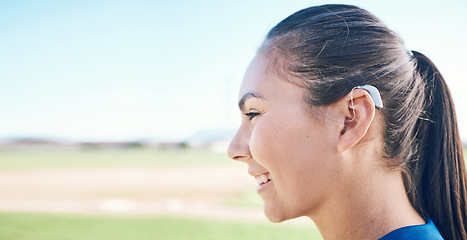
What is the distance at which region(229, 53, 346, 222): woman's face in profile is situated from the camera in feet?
4.18

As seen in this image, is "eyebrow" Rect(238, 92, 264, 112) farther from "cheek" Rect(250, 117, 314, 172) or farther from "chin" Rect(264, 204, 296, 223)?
"chin" Rect(264, 204, 296, 223)

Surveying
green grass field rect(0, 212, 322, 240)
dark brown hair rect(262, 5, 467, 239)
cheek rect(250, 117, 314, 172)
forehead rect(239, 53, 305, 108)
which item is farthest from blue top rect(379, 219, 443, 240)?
green grass field rect(0, 212, 322, 240)

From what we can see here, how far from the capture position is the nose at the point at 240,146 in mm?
1453

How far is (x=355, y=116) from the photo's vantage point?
1.25 meters

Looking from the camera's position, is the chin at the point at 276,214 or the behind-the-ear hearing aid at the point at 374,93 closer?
the behind-the-ear hearing aid at the point at 374,93

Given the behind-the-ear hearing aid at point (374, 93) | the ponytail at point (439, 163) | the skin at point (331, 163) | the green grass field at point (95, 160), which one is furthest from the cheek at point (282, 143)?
the green grass field at point (95, 160)

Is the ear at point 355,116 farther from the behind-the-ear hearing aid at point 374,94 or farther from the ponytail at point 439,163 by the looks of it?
the ponytail at point 439,163

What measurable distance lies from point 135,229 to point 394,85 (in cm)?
644

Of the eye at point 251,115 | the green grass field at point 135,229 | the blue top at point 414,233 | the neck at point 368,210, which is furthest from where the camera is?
the green grass field at point 135,229

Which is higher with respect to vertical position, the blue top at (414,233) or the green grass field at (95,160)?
the green grass field at (95,160)

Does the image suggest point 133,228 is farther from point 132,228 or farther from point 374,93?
point 374,93

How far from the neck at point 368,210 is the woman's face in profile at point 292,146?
53 millimetres

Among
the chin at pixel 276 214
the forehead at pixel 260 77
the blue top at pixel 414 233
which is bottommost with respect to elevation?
the blue top at pixel 414 233

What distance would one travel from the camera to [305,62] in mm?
1328
